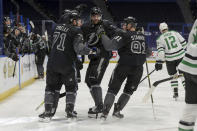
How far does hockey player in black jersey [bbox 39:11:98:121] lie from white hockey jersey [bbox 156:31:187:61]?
199 centimetres

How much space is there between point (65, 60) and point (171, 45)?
7.62 ft

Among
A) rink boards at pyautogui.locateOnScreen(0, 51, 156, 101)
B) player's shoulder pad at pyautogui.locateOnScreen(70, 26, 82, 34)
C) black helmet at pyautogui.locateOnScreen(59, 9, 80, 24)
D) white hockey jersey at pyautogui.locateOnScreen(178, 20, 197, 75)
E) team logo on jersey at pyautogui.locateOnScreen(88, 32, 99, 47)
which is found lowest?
rink boards at pyautogui.locateOnScreen(0, 51, 156, 101)

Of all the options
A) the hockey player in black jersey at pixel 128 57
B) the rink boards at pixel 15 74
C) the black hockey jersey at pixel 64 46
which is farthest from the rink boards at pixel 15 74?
the black hockey jersey at pixel 64 46

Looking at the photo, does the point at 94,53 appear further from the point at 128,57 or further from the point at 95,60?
the point at 128,57

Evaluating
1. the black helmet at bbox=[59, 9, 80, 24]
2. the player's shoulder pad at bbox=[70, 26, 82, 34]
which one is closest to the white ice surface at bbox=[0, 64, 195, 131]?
the player's shoulder pad at bbox=[70, 26, 82, 34]

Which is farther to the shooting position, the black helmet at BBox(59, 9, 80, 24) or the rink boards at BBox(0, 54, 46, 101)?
the rink boards at BBox(0, 54, 46, 101)

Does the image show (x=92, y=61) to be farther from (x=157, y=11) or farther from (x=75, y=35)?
(x=157, y=11)

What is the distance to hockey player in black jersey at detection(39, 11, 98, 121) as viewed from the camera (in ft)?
14.3

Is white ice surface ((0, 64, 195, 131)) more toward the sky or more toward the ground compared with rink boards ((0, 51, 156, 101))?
more toward the ground

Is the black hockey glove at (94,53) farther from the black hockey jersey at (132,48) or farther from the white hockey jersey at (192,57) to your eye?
the white hockey jersey at (192,57)

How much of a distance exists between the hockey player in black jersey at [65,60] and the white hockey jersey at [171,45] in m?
1.99

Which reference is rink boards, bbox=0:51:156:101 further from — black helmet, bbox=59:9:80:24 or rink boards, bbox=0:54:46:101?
black helmet, bbox=59:9:80:24

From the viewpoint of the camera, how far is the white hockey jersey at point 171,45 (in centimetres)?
601

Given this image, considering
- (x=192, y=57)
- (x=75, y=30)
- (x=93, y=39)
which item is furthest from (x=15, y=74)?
(x=192, y=57)
